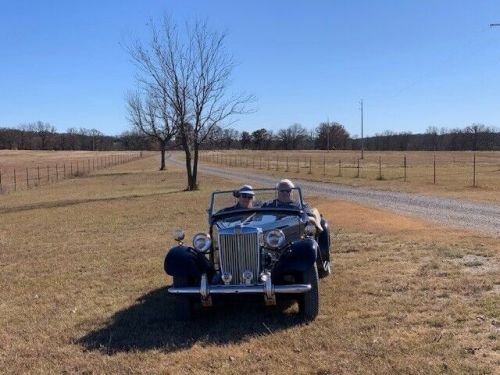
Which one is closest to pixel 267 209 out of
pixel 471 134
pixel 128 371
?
pixel 128 371

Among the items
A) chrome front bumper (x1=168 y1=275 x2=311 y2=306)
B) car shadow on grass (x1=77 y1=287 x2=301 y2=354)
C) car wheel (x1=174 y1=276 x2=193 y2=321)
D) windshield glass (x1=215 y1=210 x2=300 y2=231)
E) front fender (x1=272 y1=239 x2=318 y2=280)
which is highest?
windshield glass (x1=215 y1=210 x2=300 y2=231)

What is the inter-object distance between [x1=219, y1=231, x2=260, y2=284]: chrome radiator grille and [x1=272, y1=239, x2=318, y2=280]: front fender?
0.24 metres

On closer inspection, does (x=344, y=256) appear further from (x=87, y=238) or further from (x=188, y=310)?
(x=87, y=238)

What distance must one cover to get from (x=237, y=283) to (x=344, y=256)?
4.07 meters

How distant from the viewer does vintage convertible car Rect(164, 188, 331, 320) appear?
6191 mm

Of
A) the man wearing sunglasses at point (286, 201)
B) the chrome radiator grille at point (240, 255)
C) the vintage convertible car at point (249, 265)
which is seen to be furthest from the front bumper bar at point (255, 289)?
the man wearing sunglasses at point (286, 201)

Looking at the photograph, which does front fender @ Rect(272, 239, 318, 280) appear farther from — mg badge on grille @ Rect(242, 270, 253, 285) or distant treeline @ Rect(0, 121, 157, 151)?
distant treeline @ Rect(0, 121, 157, 151)

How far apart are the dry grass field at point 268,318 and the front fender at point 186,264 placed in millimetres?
532

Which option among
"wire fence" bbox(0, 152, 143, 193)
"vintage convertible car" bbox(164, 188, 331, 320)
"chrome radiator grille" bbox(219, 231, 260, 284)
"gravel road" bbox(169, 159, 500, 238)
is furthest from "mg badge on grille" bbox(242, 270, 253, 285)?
"wire fence" bbox(0, 152, 143, 193)

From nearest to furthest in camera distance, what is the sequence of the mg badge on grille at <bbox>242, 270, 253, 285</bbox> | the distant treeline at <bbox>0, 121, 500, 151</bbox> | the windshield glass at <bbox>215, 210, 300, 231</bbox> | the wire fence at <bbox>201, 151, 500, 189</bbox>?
the mg badge on grille at <bbox>242, 270, 253, 285</bbox>, the windshield glass at <bbox>215, 210, 300, 231</bbox>, the wire fence at <bbox>201, 151, 500, 189</bbox>, the distant treeline at <bbox>0, 121, 500, 151</bbox>

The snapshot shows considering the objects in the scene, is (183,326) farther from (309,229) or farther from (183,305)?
(309,229)

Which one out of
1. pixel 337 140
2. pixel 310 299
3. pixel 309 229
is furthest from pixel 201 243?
pixel 337 140

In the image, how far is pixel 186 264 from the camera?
670 cm

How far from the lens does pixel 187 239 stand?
12.7 meters
